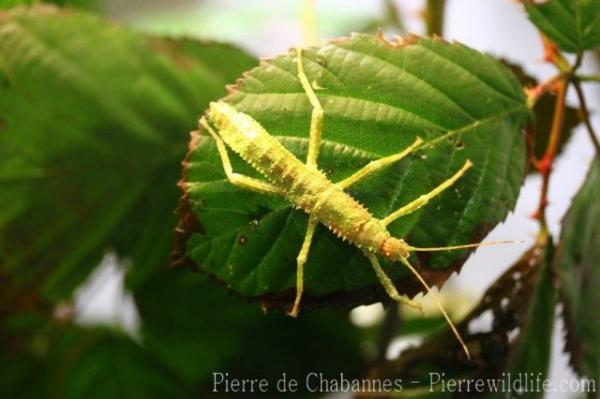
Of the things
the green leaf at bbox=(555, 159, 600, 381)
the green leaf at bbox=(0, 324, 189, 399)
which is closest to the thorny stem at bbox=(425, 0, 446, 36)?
the green leaf at bbox=(555, 159, 600, 381)

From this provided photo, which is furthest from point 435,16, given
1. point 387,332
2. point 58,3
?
point 58,3

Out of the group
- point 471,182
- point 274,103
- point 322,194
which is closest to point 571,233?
point 471,182

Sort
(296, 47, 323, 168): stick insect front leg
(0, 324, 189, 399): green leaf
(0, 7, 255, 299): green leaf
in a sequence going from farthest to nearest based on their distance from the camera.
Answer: (0, 324, 189, 399): green leaf < (0, 7, 255, 299): green leaf < (296, 47, 323, 168): stick insect front leg

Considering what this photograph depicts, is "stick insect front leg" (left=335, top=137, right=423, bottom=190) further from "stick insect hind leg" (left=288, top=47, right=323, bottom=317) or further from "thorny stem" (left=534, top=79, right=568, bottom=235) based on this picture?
"thorny stem" (left=534, top=79, right=568, bottom=235)

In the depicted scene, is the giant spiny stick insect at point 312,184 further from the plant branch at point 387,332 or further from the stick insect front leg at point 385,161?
the plant branch at point 387,332

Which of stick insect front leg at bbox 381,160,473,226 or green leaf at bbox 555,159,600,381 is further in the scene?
green leaf at bbox 555,159,600,381

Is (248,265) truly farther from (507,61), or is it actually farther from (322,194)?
(507,61)

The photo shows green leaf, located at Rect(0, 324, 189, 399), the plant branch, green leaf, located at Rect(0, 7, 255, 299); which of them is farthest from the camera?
green leaf, located at Rect(0, 324, 189, 399)
